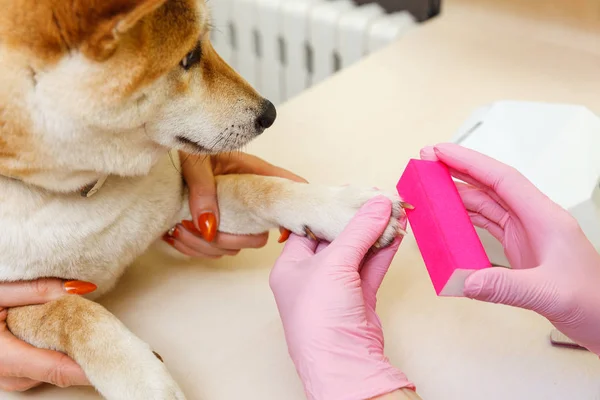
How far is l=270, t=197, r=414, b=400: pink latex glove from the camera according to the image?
625mm

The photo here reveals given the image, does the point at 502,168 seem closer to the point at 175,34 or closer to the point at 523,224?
the point at 523,224

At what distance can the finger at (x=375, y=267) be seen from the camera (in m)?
0.73

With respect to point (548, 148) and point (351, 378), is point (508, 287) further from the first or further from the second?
point (548, 148)

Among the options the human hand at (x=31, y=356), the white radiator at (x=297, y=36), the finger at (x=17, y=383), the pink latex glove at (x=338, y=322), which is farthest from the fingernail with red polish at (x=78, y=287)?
the white radiator at (x=297, y=36)

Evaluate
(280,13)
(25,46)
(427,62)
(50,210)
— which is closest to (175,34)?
(25,46)

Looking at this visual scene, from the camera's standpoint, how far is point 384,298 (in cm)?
83

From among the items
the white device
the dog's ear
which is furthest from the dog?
the white device

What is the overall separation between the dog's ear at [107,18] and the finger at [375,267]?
0.37 metres

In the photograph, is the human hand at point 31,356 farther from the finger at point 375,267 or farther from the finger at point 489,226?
the finger at point 489,226

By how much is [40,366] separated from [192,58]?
37 centimetres

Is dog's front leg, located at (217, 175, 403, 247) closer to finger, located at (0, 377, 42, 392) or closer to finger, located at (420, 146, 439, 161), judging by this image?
finger, located at (420, 146, 439, 161)

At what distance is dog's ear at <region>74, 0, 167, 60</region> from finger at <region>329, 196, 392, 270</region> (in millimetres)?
308

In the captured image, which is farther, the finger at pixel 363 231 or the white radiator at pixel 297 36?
the white radiator at pixel 297 36

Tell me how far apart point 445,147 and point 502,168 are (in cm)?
7
